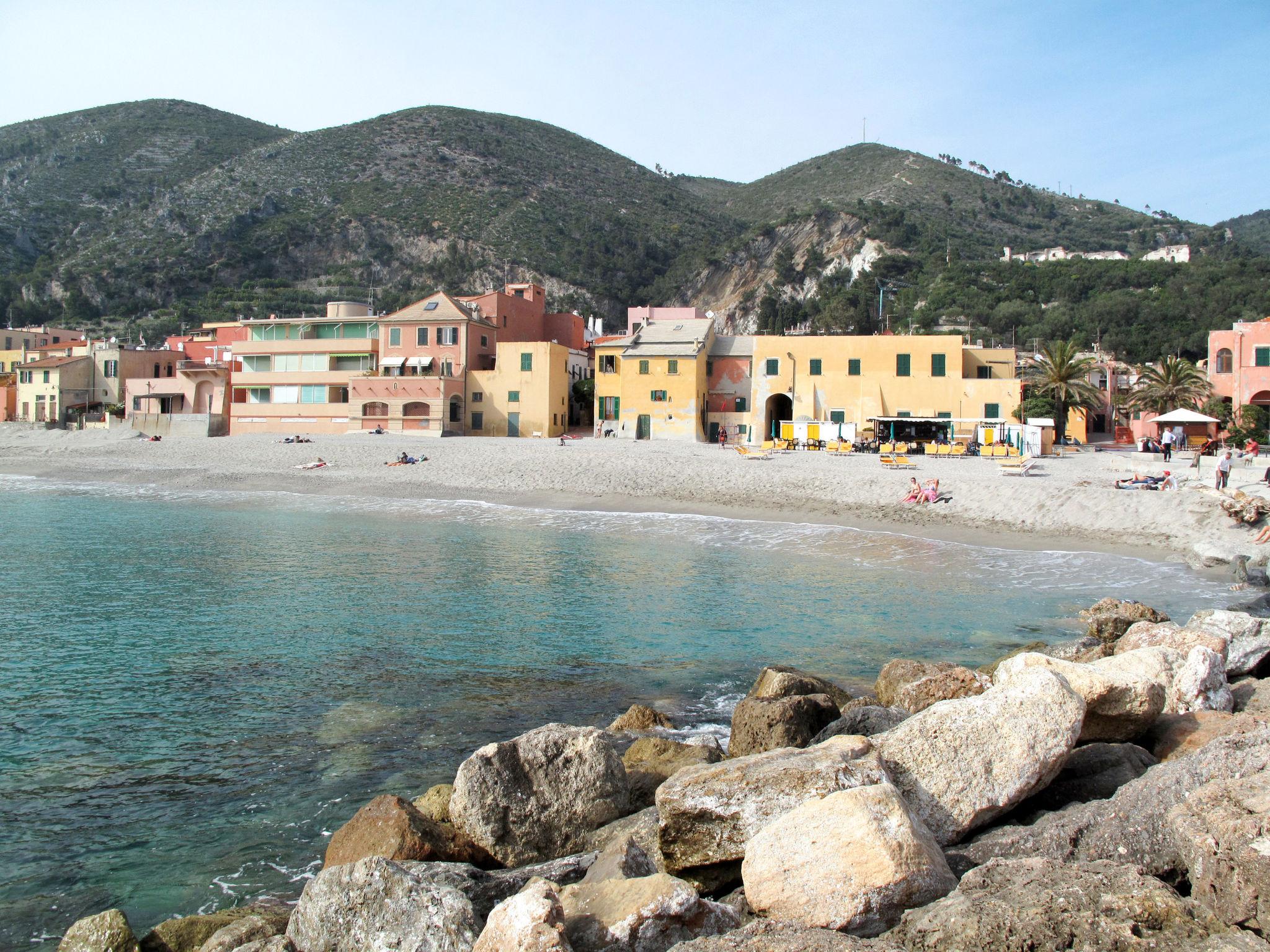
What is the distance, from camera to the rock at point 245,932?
199 inches

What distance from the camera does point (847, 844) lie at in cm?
448

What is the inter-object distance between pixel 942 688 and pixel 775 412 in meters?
42.2

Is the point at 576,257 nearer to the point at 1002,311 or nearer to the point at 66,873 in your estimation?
the point at 1002,311

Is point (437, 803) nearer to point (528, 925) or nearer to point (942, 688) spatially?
point (528, 925)

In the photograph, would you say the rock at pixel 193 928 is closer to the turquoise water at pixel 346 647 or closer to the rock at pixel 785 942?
the turquoise water at pixel 346 647

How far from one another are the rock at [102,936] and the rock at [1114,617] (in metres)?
11.5

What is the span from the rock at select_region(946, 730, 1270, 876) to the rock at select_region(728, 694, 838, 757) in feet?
7.64

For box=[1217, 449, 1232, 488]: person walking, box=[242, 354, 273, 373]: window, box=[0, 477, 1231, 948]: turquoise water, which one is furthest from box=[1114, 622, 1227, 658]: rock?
box=[242, 354, 273, 373]: window

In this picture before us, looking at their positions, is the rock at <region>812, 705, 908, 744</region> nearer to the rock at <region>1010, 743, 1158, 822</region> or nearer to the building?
the rock at <region>1010, 743, 1158, 822</region>

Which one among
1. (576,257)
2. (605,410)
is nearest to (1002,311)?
(605,410)

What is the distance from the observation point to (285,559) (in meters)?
20.1

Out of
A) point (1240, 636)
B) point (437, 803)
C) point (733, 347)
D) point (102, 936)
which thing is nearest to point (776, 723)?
point (437, 803)

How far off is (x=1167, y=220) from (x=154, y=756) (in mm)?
152411

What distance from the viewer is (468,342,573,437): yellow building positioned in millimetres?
49250
